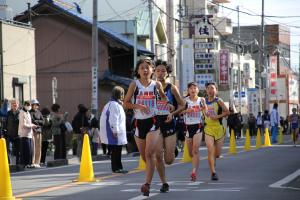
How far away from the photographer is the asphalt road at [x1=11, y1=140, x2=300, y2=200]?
1162 centimetres

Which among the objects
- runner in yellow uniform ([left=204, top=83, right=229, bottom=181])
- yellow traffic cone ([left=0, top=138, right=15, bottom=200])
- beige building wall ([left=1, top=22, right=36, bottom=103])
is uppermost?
beige building wall ([left=1, top=22, right=36, bottom=103])

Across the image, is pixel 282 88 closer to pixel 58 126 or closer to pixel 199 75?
pixel 199 75

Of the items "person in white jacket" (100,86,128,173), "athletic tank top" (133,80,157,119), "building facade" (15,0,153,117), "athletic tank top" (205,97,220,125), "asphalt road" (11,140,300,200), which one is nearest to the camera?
"athletic tank top" (133,80,157,119)

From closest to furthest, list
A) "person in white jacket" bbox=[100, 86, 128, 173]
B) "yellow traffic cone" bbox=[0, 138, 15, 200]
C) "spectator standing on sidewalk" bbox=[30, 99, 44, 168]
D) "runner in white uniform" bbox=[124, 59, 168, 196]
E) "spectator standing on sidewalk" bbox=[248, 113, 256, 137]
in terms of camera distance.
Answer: "yellow traffic cone" bbox=[0, 138, 15, 200] < "runner in white uniform" bbox=[124, 59, 168, 196] < "person in white jacket" bbox=[100, 86, 128, 173] < "spectator standing on sidewalk" bbox=[30, 99, 44, 168] < "spectator standing on sidewalk" bbox=[248, 113, 256, 137]

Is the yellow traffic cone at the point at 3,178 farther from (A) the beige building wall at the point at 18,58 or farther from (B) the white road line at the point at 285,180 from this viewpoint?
(A) the beige building wall at the point at 18,58

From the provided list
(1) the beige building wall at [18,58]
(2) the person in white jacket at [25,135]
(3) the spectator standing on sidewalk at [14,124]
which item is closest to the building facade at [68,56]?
(1) the beige building wall at [18,58]

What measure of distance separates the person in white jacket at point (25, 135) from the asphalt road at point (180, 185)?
2.01 m

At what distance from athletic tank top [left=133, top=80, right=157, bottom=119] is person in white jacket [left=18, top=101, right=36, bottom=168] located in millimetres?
9395

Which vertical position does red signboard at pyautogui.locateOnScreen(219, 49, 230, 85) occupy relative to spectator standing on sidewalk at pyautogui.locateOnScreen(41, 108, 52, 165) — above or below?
above

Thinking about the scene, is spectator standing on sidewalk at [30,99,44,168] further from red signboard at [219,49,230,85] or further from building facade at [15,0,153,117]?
red signboard at [219,49,230,85]

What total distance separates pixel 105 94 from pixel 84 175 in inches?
1217

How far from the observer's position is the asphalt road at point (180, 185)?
38.1 feet

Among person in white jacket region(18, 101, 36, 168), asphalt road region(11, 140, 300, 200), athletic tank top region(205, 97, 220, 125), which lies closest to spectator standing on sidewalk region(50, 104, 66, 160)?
person in white jacket region(18, 101, 36, 168)

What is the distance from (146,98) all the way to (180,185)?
244 cm
